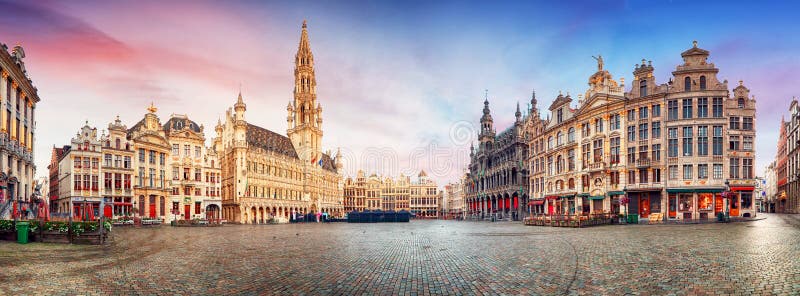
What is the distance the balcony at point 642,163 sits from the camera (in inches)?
1882

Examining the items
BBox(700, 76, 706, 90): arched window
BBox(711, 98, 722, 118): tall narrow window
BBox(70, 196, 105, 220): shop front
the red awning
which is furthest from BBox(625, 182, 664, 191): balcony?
BBox(70, 196, 105, 220): shop front

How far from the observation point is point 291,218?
82.7 m

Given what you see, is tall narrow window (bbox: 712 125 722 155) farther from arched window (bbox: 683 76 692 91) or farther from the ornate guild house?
arched window (bbox: 683 76 692 91)

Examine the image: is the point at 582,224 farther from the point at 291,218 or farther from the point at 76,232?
the point at 291,218

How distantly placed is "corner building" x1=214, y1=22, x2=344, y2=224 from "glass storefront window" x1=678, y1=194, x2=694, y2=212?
56813 millimetres

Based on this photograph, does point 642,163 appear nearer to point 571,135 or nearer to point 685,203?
point 685,203

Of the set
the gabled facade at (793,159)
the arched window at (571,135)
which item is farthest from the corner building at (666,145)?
the gabled facade at (793,159)

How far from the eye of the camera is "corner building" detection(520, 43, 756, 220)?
44.7m

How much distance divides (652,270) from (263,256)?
13995 millimetres

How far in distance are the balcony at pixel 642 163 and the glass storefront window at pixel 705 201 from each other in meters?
5.69

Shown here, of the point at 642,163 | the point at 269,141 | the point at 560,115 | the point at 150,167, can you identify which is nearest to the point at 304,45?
the point at 269,141

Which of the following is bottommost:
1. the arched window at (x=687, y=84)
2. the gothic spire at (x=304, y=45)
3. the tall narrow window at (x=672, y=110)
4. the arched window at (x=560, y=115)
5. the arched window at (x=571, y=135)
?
the arched window at (x=571, y=135)

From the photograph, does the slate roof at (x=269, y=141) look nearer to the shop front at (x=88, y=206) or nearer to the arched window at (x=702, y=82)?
the shop front at (x=88, y=206)

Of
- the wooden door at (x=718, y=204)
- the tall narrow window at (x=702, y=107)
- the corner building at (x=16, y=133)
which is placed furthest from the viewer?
the tall narrow window at (x=702, y=107)
